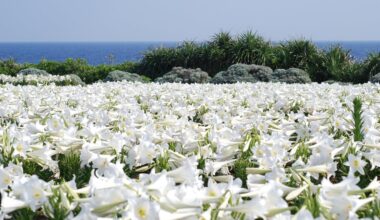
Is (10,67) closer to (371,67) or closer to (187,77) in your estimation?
(187,77)

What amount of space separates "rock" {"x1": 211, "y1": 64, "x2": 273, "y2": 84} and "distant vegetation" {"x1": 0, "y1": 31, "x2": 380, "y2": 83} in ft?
10.5

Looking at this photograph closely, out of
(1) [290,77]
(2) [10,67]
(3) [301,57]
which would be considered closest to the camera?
(1) [290,77]

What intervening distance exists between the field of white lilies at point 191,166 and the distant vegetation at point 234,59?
47.7ft

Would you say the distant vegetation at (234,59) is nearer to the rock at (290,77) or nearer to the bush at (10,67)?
the bush at (10,67)

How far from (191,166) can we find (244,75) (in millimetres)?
14994

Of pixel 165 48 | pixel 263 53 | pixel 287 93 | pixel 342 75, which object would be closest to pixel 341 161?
pixel 287 93

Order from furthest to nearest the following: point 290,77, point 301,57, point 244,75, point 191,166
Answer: point 301,57
point 244,75
point 290,77
point 191,166

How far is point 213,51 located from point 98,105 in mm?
15784

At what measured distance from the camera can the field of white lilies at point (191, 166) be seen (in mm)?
2209

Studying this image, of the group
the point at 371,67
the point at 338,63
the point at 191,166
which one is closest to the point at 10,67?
the point at 338,63

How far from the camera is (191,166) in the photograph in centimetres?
275

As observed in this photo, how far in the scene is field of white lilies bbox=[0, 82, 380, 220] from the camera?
221 centimetres

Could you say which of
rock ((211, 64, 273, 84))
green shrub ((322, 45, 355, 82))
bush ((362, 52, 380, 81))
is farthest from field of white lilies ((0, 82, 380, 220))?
green shrub ((322, 45, 355, 82))

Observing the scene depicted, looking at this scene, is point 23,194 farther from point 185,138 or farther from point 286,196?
point 185,138
